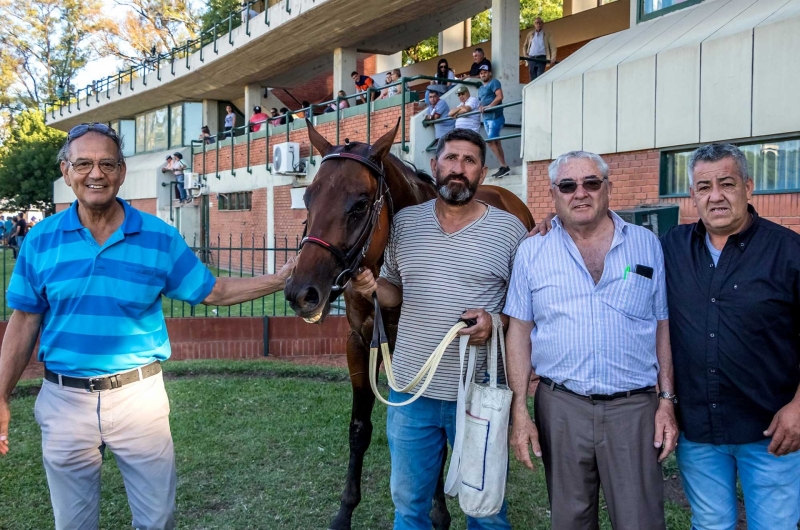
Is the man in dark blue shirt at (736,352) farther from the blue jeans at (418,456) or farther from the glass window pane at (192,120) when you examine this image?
the glass window pane at (192,120)

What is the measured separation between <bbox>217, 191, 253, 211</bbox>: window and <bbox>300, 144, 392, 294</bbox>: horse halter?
2042 cm

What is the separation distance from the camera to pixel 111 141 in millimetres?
3012

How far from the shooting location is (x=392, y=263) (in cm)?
333

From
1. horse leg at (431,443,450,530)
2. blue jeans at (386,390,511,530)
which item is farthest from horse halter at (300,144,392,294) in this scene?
horse leg at (431,443,450,530)

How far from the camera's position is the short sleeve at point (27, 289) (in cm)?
294

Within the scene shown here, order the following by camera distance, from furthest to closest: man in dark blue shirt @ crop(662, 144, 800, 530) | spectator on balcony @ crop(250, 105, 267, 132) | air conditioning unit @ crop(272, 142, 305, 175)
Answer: spectator on balcony @ crop(250, 105, 267, 132) < air conditioning unit @ crop(272, 142, 305, 175) < man in dark blue shirt @ crop(662, 144, 800, 530)

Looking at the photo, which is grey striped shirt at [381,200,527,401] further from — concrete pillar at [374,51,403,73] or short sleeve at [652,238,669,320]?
concrete pillar at [374,51,403,73]

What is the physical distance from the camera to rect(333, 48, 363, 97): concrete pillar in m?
21.0

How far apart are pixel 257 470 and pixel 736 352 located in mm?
3626

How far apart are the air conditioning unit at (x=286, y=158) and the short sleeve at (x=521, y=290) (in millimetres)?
16576

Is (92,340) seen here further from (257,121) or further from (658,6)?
(257,121)

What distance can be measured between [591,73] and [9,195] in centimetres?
4175

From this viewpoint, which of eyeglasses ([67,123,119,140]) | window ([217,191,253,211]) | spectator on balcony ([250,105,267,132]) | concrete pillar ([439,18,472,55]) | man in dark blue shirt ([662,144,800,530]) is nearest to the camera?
man in dark blue shirt ([662,144,800,530])

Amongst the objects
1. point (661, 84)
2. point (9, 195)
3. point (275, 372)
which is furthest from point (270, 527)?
point (9, 195)
